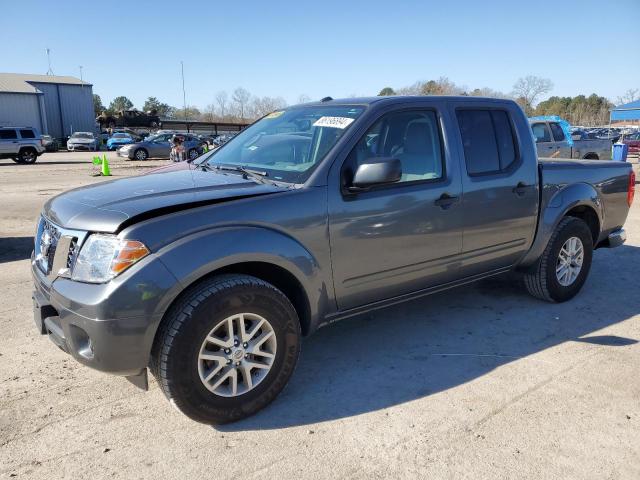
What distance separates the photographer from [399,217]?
3543mm

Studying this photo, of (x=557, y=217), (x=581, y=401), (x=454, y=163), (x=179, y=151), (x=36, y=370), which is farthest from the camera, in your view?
(x=179, y=151)

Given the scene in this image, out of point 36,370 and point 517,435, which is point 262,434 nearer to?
point 517,435

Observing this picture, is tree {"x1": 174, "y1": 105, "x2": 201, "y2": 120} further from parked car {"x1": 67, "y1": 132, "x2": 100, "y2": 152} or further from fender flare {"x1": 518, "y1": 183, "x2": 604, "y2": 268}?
fender flare {"x1": 518, "y1": 183, "x2": 604, "y2": 268}

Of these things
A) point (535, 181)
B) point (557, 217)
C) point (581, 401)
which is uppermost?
point (535, 181)

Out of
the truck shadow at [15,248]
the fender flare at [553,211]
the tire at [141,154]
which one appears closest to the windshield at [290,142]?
the fender flare at [553,211]

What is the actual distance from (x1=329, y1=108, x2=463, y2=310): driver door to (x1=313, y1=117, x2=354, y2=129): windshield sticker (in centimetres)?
16

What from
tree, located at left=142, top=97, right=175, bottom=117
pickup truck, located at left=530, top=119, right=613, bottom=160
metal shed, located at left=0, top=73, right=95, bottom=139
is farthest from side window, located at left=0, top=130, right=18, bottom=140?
tree, located at left=142, top=97, right=175, bottom=117

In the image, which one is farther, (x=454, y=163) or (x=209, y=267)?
(x=454, y=163)

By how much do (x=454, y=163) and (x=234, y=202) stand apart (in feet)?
5.97

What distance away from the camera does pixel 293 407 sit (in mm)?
3180

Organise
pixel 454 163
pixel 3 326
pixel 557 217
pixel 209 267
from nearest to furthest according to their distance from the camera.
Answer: pixel 209 267 < pixel 454 163 < pixel 3 326 < pixel 557 217

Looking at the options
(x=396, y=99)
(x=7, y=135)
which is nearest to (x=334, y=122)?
(x=396, y=99)

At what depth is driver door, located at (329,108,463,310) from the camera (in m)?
3.33

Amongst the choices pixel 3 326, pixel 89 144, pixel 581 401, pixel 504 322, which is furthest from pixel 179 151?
pixel 89 144
